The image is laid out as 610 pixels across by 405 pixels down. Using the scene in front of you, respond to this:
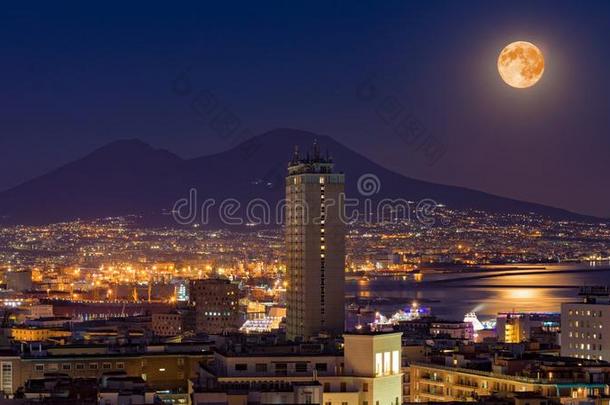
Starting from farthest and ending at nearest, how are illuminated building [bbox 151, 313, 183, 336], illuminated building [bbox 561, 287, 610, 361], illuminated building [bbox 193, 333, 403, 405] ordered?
illuminated building [bbox 151, 313, 183, 336] → illuminated building [bbox 561, 287, 610, 361] → illuminated building [bbox 193, 333, 403, 405]

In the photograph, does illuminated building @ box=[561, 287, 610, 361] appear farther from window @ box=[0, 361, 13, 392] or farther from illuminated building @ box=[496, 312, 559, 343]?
window @ box=[0, 361, 13, 392]

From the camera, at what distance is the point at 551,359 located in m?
30.4

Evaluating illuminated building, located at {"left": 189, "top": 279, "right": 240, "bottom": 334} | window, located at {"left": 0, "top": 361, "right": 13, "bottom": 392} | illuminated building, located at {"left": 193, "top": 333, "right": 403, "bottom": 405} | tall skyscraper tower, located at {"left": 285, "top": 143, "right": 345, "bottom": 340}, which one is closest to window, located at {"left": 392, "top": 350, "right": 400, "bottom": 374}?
illuminated building, located at {"left": 193, "top": 333, "right": 403, "bottom": 405}

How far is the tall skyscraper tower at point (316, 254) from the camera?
5784 centimetres

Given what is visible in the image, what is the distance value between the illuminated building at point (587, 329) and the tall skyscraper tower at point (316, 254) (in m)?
12.0

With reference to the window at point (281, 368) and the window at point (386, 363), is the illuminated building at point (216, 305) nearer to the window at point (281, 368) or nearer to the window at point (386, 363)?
the window at point (281, 368)

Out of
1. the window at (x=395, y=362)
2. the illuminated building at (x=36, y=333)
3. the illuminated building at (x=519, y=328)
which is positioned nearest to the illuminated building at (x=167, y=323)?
the illuminated building at (x=36, y=333)

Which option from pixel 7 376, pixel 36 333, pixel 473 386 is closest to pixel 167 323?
pixel 36 333

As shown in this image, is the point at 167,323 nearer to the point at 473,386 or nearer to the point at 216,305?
the point at 216,305

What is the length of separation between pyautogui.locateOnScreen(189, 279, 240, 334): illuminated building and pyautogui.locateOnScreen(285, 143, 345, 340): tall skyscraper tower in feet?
69.3

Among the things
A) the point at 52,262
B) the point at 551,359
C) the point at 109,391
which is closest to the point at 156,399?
the point at 109,391

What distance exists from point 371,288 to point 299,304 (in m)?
102

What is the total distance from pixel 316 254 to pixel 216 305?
2568 cm

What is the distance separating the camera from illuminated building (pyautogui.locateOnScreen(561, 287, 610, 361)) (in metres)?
44.8
